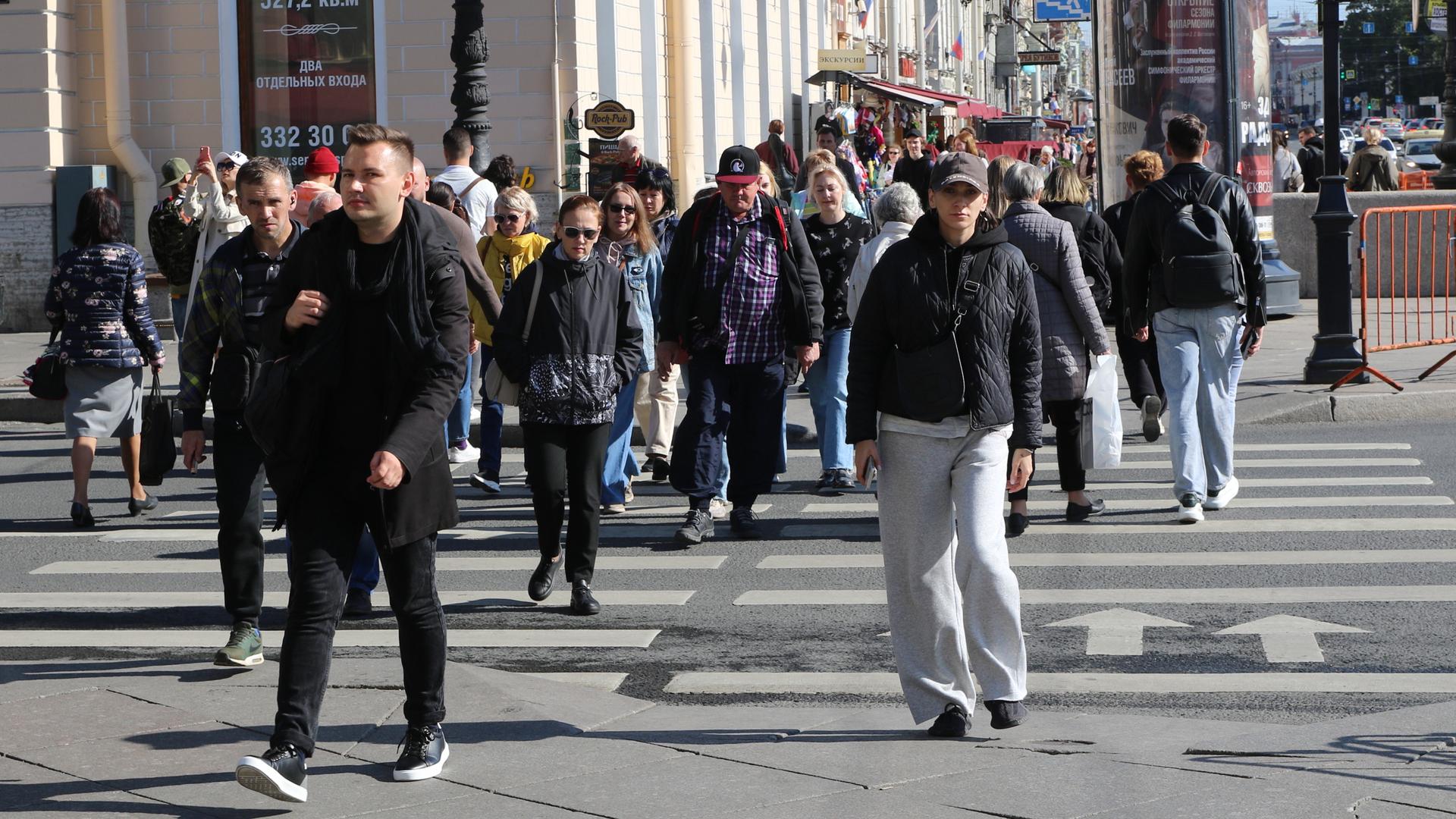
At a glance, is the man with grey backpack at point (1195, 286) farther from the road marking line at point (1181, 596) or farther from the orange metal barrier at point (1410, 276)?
the orange metal barrier at point (1410, 276)

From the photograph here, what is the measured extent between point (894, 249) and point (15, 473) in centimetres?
814

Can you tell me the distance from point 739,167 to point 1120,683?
361cm

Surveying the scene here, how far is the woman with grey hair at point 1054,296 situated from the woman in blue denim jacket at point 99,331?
434 cm

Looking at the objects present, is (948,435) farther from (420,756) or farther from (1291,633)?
(1291,633)

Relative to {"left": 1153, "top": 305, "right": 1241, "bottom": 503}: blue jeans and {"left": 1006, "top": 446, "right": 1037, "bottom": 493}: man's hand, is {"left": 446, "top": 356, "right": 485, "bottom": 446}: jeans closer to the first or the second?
{"left": 1153, "top": 305, "right": 1241, "bottom": 503}: blue jeans

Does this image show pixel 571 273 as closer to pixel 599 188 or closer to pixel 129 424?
pixel 129 424

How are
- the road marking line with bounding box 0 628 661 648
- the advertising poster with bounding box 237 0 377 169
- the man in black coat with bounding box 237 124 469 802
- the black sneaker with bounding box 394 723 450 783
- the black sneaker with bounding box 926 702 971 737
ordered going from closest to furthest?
the man in black coat with bounding box 237 124 469 802
the black sneaker with bounding box 394 723 450 783
the black sneaker with bounding box 926 702 971 737
the road marking line with bounding box 0 628 661 648
the advertising poster with bounding box 237 0 377 169

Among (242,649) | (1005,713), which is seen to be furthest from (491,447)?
(1005,713)

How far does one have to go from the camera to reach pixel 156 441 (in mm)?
7902

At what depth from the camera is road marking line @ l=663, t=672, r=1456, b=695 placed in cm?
621

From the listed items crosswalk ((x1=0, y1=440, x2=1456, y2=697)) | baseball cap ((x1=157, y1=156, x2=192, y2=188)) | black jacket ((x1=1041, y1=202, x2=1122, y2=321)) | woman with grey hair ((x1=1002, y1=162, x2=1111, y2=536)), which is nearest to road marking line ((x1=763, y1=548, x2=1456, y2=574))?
crosswalk ((x1=0, y1=440, x2=1456, y2=697))

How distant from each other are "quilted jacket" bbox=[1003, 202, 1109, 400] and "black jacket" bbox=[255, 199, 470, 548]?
4.25 m

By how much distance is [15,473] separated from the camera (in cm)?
1205

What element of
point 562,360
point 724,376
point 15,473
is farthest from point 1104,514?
point 15,473
